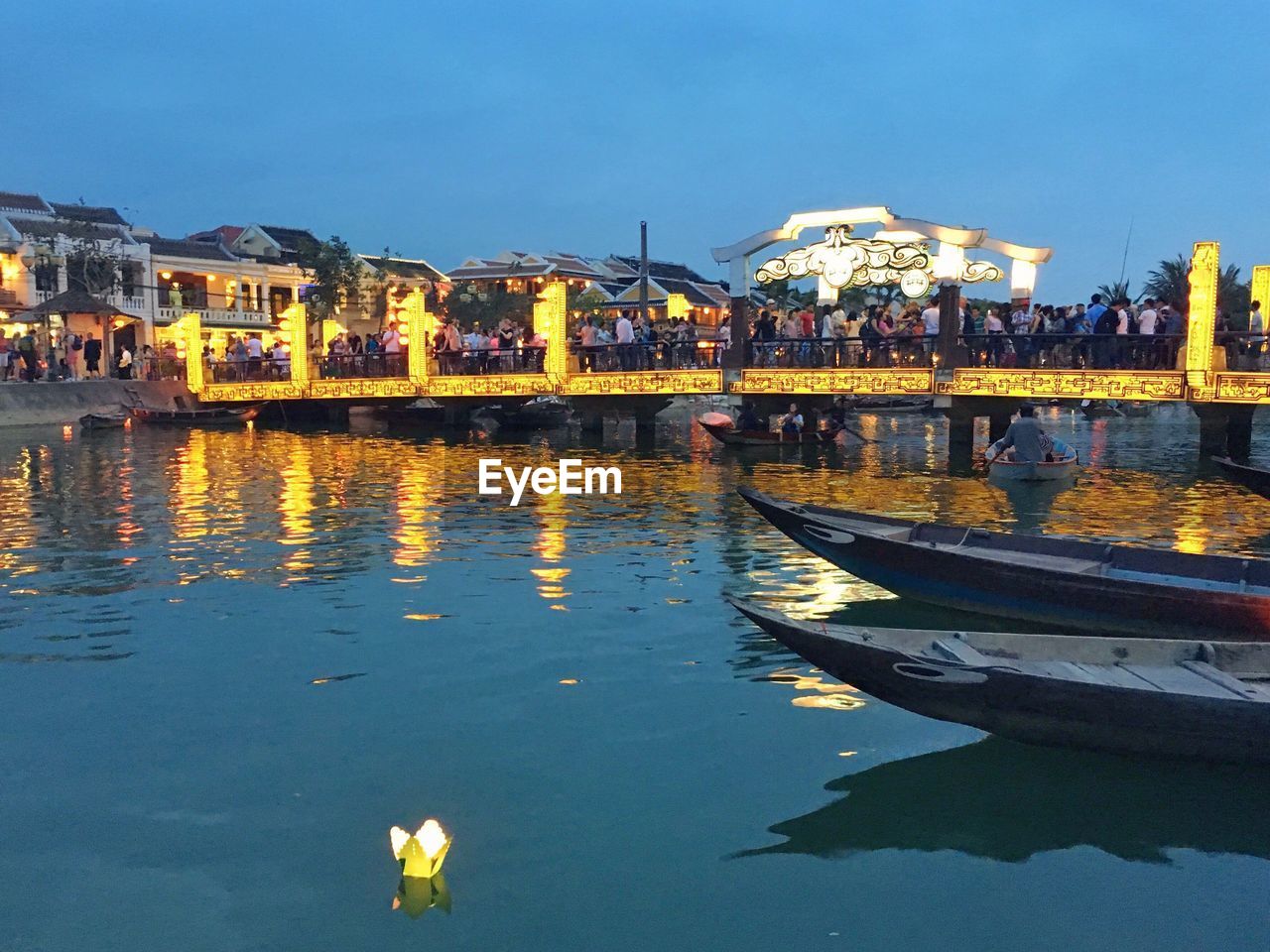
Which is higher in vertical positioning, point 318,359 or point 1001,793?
point 318,359

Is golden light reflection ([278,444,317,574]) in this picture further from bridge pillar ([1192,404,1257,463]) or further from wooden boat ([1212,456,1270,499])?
bridge pillar ([1192,404,1257,463])

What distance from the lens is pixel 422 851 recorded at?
17.1ft

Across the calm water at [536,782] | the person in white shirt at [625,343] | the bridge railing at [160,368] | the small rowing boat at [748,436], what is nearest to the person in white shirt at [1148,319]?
the small rowing boat at [748,436]

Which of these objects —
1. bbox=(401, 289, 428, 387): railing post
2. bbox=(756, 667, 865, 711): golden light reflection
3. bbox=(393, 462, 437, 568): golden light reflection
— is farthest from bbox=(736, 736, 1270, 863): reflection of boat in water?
bbox=(401, 289, 428, 387): railing post

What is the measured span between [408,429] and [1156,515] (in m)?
23.3

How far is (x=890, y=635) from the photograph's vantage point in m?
6.75

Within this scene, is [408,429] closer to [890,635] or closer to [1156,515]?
[1156,515]

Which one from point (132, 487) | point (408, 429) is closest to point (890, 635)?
point (132, 487)

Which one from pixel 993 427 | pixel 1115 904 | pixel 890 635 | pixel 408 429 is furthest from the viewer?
pixel 408 429

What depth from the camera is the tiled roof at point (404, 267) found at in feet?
193

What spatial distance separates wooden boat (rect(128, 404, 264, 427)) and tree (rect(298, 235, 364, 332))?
50.3 feet

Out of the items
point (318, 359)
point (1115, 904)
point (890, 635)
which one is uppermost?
point (318, 359)

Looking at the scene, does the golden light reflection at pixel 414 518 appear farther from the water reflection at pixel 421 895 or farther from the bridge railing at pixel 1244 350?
the bridge railing at pixel 1244 350

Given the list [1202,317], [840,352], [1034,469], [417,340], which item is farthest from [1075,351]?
[417,340]
